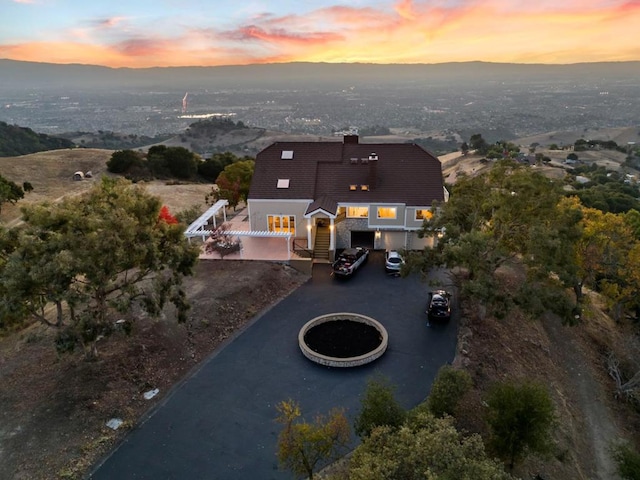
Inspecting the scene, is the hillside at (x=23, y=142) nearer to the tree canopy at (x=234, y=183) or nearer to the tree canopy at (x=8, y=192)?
the tree canopy at (x=8, y=192)

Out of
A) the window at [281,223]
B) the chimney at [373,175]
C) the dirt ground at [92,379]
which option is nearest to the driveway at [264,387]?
the dirt ground at [92,379]

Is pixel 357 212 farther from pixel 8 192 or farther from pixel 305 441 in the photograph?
pixel 8 192

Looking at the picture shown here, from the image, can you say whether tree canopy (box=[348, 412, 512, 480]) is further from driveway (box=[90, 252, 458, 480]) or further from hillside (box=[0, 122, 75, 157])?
hillside (box=[0, 122, 75, 157])

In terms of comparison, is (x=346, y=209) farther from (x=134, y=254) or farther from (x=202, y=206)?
(x=202, y=206)

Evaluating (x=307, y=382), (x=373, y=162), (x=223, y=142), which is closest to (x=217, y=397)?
(x=307, y=382)

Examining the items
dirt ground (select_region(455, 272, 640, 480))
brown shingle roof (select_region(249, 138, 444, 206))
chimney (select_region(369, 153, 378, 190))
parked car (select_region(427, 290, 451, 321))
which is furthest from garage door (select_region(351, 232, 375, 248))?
dirt ground (select_region(455, 272, 640, 480))
